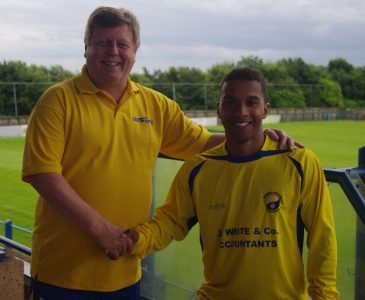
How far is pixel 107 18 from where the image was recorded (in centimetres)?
192

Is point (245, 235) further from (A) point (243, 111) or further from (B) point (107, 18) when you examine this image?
(B) point (107, 18)

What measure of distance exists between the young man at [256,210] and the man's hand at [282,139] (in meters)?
0.02

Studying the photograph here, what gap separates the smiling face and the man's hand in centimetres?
4

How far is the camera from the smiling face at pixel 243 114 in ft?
5.85

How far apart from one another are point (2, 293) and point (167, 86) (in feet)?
123

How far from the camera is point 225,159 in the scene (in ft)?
6.00

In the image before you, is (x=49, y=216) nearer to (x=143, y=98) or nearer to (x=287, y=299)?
(x=143, y=98)

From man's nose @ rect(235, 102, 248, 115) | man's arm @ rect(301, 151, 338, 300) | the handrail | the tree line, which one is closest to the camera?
man's arm @ rect(301, 151, 338, 300)

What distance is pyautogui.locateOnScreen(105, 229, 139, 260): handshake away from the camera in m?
1.87

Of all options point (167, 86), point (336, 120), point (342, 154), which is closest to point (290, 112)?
point (336, 120)

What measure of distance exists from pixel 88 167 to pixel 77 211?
0.18 m

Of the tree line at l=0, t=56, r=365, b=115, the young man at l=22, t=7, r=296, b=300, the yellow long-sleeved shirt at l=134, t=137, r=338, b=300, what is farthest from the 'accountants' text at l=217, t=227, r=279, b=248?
the tree line at l=0, t=56, r=365, b=115

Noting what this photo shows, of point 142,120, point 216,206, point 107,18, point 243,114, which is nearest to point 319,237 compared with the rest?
point 216,206

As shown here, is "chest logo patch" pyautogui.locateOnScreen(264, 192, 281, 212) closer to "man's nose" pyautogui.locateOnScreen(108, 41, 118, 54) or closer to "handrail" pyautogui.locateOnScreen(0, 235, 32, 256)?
"man's nose" pyautogui.locateOnScreen(108, 41, 118, 54)
